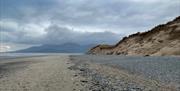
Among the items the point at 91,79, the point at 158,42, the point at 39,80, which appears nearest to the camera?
the point at 91,79

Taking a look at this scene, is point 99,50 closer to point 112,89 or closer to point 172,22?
point 172,22

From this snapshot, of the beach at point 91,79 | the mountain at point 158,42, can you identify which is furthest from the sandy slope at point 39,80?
the mountain at point 158,42

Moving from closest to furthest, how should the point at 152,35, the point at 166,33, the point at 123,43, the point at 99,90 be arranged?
the point at 99,90, the point at 166,33, the point at 152,35, the point at 123,43

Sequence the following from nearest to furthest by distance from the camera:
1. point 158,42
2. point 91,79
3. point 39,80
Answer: point 91,79 < point 39,80 < point 158,42

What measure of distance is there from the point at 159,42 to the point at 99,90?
68.2 meters

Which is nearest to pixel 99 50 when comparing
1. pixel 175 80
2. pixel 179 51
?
pixel 179 51

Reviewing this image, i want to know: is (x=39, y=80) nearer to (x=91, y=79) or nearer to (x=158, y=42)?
(x=91, y=79)

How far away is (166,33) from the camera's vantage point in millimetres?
85688

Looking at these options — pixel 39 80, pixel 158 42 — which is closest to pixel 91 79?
pixel 39 80

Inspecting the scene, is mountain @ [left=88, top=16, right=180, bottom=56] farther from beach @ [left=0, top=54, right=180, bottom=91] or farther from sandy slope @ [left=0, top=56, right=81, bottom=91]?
sandy slope @ [left=0, top=56, right=81, bottom=91]

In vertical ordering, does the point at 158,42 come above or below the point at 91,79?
above

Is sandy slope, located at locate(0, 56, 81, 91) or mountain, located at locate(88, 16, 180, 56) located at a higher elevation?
mountain, located at locate(88, 16, 180, 56)

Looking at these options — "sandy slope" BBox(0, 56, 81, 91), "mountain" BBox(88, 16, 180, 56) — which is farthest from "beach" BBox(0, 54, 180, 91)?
"mountain" BBox(88, 16, 180, 56)

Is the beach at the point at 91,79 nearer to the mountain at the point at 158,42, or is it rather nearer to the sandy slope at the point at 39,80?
the sandy slope at the point at 39,80
